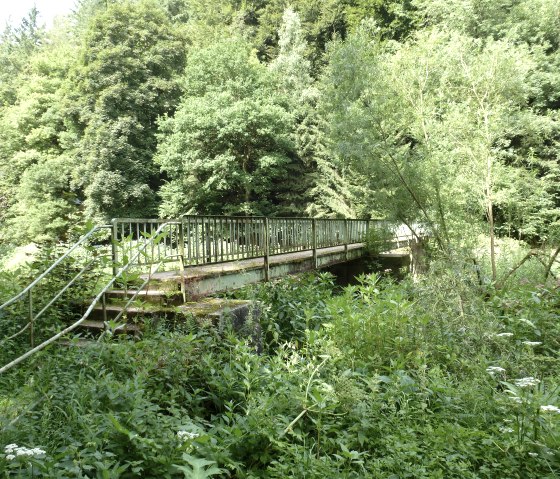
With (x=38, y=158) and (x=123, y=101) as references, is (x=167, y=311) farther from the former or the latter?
(x=38, y=158)

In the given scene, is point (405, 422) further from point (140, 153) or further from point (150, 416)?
point (140, 153)

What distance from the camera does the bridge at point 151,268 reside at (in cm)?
499

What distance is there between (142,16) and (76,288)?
25.5 meters

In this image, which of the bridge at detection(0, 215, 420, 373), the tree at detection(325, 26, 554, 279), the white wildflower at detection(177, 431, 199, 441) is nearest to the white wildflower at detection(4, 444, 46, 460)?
the white wildflower at detection(177, 431, 199, 441)

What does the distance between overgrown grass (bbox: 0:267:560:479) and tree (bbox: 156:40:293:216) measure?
2046cm

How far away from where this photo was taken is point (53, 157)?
1109 inches

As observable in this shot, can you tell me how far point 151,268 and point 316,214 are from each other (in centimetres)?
2118

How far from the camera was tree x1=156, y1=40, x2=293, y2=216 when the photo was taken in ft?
79.7

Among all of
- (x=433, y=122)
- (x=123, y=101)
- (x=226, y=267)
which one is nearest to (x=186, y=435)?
(x=226, y=267)

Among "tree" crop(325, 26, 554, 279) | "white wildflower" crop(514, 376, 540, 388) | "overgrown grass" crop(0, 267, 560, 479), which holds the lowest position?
"overgrown grass" crop(0, 267, 560, 479)

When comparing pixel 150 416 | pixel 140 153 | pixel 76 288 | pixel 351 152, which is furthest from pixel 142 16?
pixel 150 416

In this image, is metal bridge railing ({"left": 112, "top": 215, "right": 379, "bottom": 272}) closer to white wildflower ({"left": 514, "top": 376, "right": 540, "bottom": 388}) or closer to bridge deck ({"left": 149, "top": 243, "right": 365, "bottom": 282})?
bridge deck ({"left": 149, "top": 243, "right": 365, "bottom": 282})

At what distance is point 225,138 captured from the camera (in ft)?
82.9

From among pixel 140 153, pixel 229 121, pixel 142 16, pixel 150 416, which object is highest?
pixel 142 16
